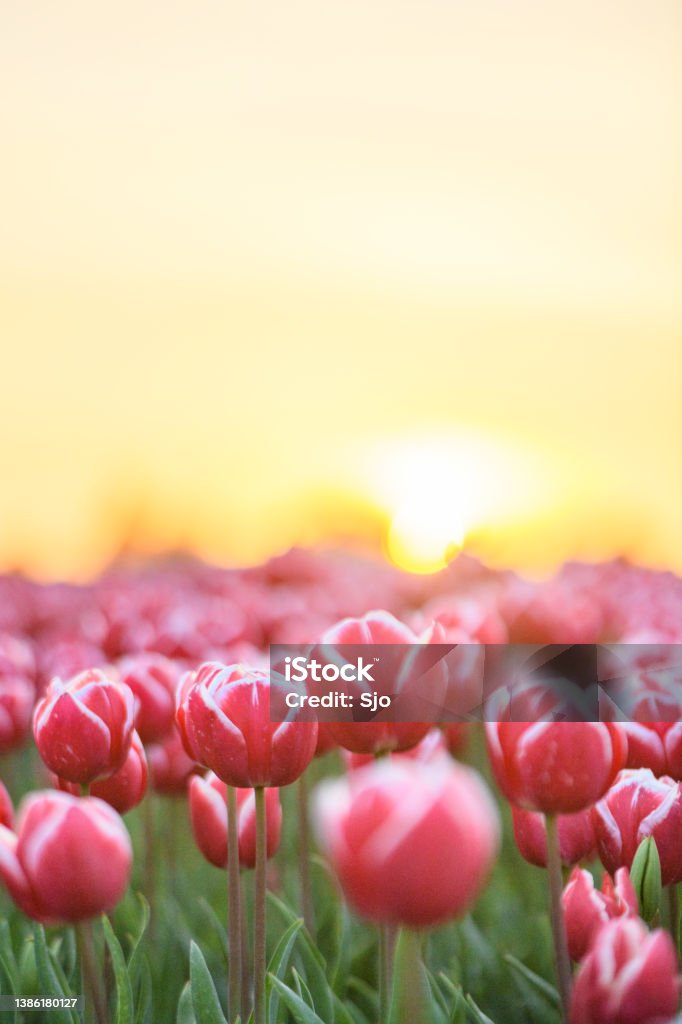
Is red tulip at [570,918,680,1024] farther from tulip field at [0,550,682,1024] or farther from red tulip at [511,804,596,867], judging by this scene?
red tulip at [511,804,596,867]

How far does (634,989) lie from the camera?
48 centimetres

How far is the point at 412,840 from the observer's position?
1.26 feet

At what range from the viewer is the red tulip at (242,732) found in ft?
1.93

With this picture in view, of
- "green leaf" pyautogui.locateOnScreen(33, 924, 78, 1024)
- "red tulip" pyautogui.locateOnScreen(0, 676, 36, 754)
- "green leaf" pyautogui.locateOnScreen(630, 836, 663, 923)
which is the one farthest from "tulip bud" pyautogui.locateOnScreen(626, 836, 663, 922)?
"red tulip" pyautogui.locateOnScreen(0, 676, 36, 754)

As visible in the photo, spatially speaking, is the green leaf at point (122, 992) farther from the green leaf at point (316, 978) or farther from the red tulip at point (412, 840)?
the red tulip at point (412, 840)

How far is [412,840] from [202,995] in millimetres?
343

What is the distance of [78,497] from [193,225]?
330mm

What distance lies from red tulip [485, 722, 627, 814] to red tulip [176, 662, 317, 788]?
5.4 inches

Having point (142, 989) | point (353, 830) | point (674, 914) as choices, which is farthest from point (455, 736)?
point (353, 830)

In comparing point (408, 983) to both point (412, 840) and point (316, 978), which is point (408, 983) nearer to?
point (412, 840)

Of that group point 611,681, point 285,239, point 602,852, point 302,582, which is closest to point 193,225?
point 285,239

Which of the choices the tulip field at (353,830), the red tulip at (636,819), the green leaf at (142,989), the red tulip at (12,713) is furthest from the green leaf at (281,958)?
the red tulip at (12,713)

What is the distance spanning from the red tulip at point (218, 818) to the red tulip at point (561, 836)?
0.18m

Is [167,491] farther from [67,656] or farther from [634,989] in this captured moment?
[634,989]
